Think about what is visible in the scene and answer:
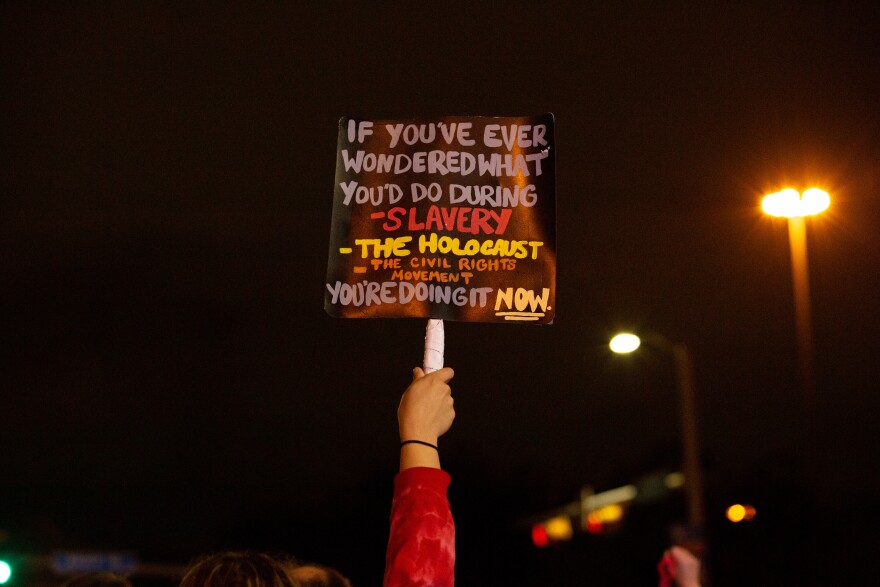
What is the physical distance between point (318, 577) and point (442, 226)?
1587 mm

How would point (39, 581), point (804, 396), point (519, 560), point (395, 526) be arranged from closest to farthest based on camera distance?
point (395, 526) → point (804, 396) → point (39, 581) → point (519, 560)

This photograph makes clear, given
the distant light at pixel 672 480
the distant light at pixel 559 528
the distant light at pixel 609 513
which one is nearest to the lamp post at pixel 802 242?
the distant light at pixel 672 480

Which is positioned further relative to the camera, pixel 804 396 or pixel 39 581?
pixel 39 581

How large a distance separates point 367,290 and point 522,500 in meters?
64.5

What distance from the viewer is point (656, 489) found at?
927 inches

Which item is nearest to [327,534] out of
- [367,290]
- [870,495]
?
[870,495]

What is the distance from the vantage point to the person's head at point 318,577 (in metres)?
4.48

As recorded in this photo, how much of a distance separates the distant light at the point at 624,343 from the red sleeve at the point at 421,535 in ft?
55.6

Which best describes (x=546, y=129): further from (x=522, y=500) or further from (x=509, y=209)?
(x=522, y=500)

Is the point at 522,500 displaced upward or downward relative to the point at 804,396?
upward

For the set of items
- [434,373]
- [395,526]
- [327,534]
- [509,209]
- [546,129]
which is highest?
[327,534]

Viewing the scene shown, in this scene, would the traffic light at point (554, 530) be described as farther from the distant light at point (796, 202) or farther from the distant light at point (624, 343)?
the distant light at point (796, 202)

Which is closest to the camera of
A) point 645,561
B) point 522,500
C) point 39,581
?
point 39,581

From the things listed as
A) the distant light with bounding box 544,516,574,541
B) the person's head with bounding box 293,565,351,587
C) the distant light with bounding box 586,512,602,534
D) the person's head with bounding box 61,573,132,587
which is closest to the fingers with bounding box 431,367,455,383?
the person's head with bounding box 293,565,351,587
